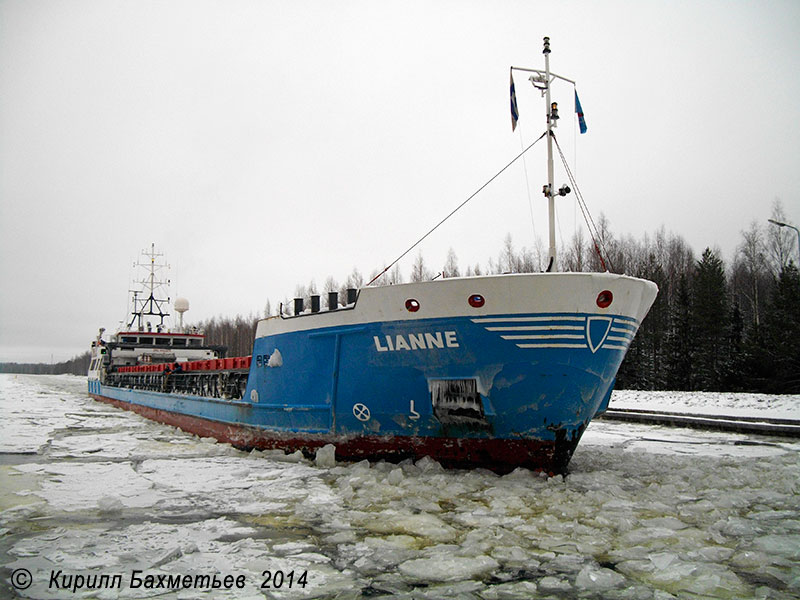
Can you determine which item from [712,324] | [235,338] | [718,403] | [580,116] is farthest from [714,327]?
[235,338]

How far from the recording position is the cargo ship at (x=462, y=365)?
5414 mm

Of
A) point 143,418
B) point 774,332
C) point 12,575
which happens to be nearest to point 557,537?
point 12,575

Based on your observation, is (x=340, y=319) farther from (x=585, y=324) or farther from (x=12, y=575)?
(x=12, y=575)

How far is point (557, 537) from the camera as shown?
3951mm

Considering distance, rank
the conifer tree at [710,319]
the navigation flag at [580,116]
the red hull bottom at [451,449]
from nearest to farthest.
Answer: the red hull bottom at [451,449] → the navigation flag at [580,116] → the conifer tree at [710,319]

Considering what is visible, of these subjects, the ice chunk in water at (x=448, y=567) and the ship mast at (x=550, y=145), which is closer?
the ice chunk in water at (x=448, y=567)

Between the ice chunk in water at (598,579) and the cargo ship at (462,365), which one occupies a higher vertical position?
the cargo ship at (462,365)

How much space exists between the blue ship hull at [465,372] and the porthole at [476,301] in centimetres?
4

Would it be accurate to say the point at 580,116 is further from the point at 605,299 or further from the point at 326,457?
the point at 326,457

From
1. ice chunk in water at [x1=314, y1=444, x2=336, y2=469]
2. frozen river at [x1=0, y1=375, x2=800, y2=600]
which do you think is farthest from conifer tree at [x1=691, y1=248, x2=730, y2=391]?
ice chunk in water at [x1=314, y1=444, x2=336, y2=469]

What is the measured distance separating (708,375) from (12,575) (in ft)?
90.4

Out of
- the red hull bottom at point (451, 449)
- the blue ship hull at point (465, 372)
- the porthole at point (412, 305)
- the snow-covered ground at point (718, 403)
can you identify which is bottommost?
the snow-covered ground at point (718, 403)

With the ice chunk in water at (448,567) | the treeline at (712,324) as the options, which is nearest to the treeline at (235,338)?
the treeline at (712,324)

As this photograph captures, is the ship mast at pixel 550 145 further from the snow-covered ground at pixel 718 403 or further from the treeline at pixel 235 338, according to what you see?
the treeline at pixel 235 338
